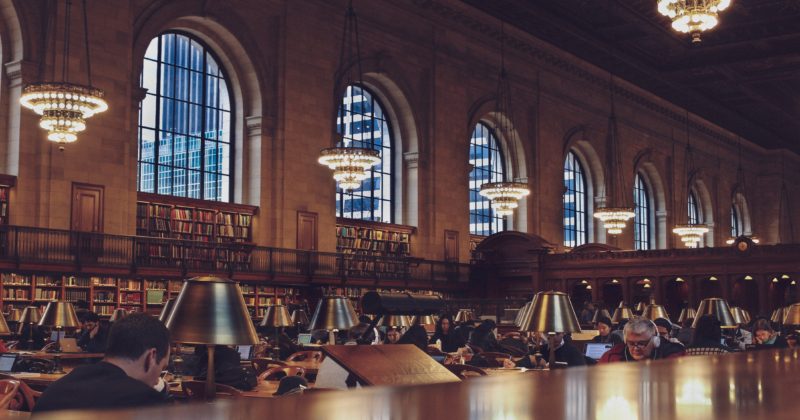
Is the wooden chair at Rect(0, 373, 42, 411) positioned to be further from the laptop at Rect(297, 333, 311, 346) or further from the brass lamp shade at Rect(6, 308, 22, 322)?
the brass lamp shade at Rect(6, 308, 22, 322)

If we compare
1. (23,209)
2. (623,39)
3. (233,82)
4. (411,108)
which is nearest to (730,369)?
(23,209)

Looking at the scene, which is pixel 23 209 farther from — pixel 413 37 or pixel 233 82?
pixel 413 37

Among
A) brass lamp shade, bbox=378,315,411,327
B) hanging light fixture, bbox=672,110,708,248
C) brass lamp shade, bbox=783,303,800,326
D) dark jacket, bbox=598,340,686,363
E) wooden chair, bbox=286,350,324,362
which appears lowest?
wooden chair, bbox=286,350,324,362

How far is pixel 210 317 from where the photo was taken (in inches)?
145

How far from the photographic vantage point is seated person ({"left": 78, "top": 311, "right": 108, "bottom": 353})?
10.9m

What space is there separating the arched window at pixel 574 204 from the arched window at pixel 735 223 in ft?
43.4

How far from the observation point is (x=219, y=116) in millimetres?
19859

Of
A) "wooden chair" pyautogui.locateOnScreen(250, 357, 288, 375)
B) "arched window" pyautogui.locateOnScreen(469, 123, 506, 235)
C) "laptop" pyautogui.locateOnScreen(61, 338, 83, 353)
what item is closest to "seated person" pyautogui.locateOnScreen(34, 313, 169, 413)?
"wooden chair" pyautogui.locateOnScreen(250, 357, 288, 375)

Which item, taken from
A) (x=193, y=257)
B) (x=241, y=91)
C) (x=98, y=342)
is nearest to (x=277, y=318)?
(x=98, y=342)

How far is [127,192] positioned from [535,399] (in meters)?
16.6

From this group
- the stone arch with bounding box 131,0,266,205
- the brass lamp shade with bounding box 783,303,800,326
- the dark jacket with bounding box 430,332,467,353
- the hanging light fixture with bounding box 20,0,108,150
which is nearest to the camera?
the brass lamp shade with bounding box 783,303,800,326

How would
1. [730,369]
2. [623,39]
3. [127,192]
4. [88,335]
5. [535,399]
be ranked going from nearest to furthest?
[535,399], [730,369], [88,335], [127,192], [623,39]

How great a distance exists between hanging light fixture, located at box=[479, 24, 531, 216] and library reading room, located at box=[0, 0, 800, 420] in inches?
2.3

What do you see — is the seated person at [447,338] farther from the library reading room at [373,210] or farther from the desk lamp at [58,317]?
the desk lamp at [58,317]
